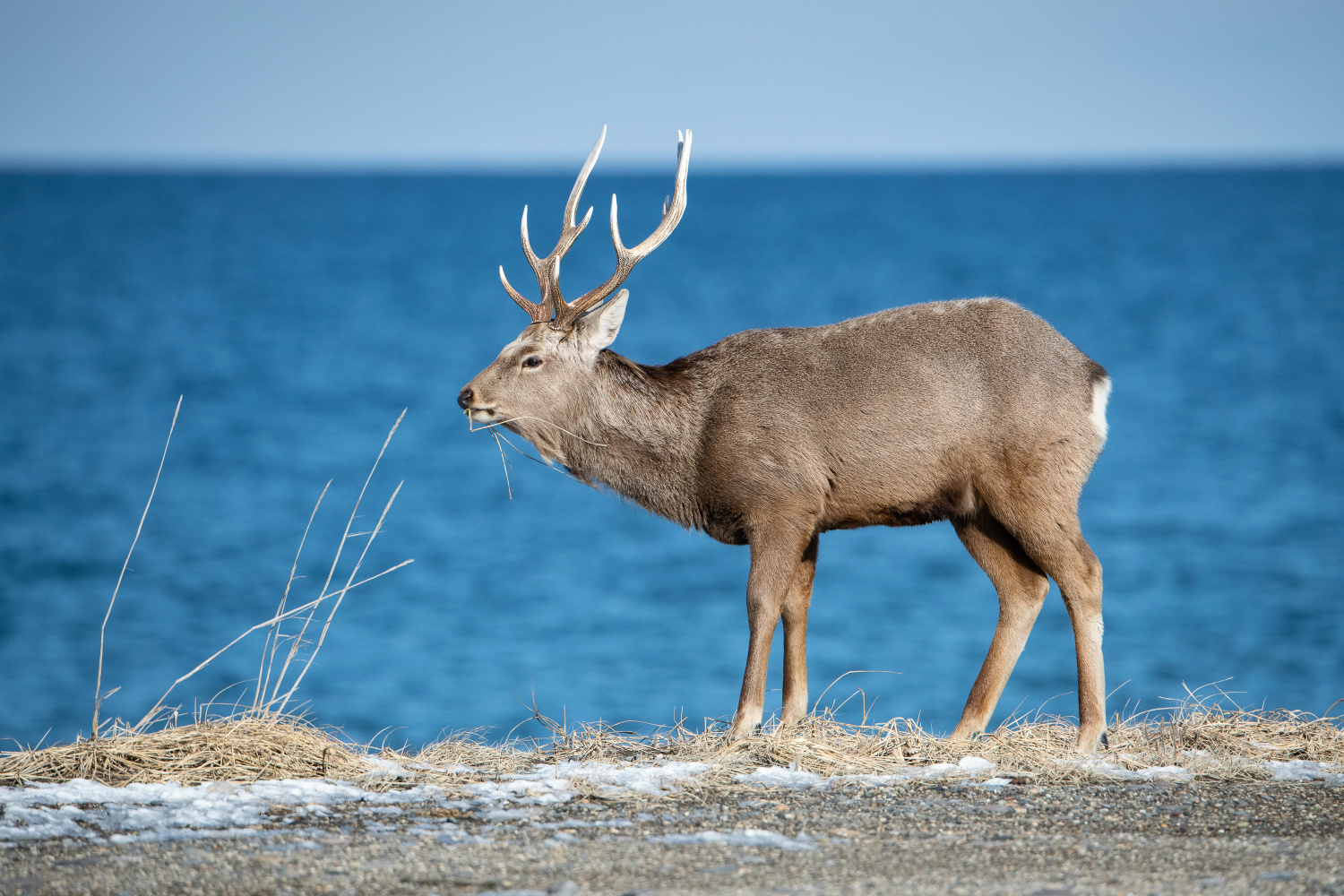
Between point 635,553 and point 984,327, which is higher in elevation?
point 984,327

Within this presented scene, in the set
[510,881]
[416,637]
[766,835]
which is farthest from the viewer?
[416,637]

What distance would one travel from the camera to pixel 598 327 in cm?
747

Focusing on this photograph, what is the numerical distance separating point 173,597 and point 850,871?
2172cm

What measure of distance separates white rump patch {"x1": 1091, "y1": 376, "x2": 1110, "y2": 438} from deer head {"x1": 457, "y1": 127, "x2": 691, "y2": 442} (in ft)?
7.88

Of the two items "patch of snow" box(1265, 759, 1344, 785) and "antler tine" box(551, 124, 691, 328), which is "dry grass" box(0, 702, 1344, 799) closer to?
"patch of snow" box(1265, 759, 1344, 785)

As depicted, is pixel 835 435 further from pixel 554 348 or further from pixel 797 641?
pixel 554 348

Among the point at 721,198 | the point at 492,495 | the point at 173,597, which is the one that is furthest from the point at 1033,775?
the point at 721,198

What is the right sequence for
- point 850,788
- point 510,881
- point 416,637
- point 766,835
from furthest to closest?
point 416,637 < point 850,788 < point 766,835 < point 510,881

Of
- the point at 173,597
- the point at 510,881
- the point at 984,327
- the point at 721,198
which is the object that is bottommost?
the point at 173,597

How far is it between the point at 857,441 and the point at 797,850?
2.75 metres

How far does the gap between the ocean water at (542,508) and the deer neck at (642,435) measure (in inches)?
9.8

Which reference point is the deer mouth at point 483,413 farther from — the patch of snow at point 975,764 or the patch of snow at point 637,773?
the patch of snow at point 975,764

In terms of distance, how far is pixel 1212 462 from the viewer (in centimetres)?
3503

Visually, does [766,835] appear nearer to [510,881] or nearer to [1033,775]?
[510,881]
